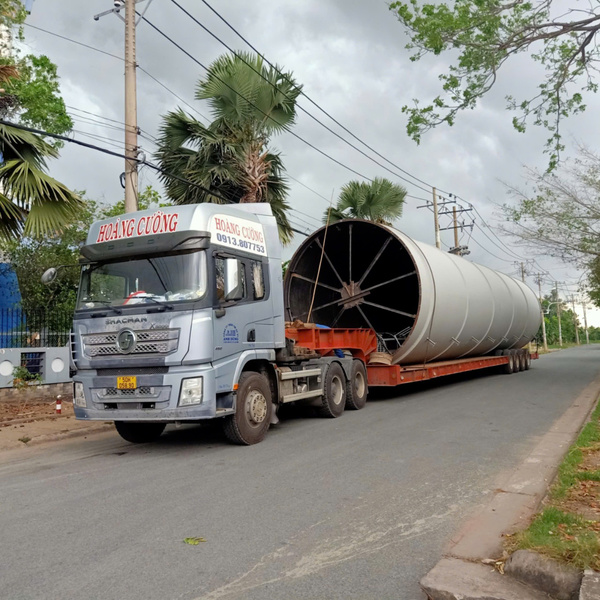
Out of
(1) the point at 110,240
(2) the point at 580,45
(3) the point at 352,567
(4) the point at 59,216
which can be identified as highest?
(2) the point at 580,45

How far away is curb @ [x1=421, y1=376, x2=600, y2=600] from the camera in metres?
3.48

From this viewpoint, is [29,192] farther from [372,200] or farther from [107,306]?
[372,200]

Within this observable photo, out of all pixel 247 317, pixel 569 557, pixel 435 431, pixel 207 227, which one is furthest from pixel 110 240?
pixel 569 557

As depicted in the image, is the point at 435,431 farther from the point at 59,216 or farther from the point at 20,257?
the point at 20,257

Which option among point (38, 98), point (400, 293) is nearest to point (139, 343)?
point (400, 293)

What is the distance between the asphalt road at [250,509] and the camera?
3.86 m

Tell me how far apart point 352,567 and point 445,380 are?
54.1ft

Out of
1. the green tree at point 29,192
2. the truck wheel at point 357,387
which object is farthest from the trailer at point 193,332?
the green tree at point 29,192

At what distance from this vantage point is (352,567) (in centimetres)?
401

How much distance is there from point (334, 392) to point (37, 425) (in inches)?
214

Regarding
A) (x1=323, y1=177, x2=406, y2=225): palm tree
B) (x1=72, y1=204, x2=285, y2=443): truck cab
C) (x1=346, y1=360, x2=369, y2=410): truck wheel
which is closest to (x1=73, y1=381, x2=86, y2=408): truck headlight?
(x1=72, y1=204, x2=285, y2=443): truck cab

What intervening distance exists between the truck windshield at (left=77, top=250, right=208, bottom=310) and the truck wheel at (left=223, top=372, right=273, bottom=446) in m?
1.57

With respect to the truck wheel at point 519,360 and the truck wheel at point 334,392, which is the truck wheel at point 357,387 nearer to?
the truck wheel at point 334,392

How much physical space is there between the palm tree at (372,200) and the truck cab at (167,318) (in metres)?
13.1
